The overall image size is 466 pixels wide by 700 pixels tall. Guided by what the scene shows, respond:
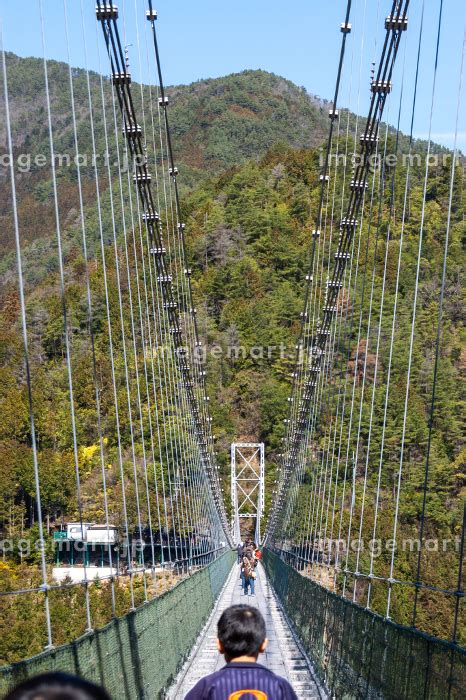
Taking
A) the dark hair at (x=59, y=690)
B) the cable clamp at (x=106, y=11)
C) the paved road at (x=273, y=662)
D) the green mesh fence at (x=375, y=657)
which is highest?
the cable clamp at (x=106, y=11)

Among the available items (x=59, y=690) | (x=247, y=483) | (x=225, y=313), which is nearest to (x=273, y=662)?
(x=59, y=690)

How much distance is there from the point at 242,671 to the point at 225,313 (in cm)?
8507

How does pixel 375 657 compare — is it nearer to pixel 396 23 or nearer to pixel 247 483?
pixel 396 23

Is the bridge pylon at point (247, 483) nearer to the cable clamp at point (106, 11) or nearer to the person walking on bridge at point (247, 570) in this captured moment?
the person walking on bridge at point (247, 570)

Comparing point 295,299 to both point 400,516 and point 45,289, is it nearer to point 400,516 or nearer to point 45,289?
point 45,289

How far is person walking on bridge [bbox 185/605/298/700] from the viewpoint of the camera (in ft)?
9.33

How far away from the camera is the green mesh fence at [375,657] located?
4.90 meters

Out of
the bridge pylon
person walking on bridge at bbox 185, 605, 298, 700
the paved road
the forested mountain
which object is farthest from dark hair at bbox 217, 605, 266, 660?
the bridge pylon

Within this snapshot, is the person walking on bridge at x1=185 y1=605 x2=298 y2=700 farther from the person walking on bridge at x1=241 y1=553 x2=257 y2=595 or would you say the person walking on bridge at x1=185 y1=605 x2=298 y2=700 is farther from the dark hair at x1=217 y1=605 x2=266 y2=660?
the person walking on bridge at x1=241 y1=553 x2=257 y2=595

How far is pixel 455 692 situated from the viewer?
15.3ft

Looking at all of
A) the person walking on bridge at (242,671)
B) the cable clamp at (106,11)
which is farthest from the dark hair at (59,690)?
the cable clamp at (106,11)

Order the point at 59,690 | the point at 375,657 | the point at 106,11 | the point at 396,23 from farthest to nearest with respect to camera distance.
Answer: the point at 396,23 → the point at 106,11 → the point at 375,657 → the point at 59,690

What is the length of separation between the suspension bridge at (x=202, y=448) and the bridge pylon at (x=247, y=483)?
28 centimetres

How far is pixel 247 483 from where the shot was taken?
7650 cm
